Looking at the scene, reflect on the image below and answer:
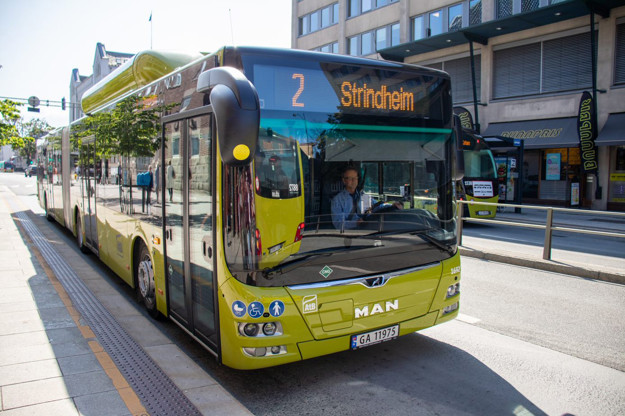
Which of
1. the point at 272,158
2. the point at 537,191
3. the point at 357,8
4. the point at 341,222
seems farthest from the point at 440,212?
the point at 357,8

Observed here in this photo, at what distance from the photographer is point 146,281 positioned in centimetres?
594

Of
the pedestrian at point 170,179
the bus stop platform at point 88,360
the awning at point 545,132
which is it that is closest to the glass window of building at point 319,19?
the awning at point 545,132

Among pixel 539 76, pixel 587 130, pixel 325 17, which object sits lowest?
pixel 587 130

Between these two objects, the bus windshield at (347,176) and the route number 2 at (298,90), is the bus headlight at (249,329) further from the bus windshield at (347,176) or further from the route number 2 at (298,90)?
the route number 2 at (298,90)

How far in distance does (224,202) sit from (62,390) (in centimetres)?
196

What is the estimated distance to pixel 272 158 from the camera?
3.79 meters

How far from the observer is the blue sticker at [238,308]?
376 cm

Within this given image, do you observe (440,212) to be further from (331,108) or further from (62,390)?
(62,390)

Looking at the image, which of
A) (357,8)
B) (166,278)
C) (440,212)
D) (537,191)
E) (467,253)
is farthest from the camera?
(357,8)

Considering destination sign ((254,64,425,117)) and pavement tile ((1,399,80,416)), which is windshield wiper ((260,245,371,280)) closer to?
destination sign ((254,64,425,117))

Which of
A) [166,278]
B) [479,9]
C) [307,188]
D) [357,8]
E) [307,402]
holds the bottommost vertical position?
[307,402]

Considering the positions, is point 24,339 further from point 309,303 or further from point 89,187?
point 89,187

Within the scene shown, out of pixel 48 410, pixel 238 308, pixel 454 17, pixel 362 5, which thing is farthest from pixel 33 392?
pixel 362 5

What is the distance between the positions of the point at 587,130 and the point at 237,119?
74.2ft
